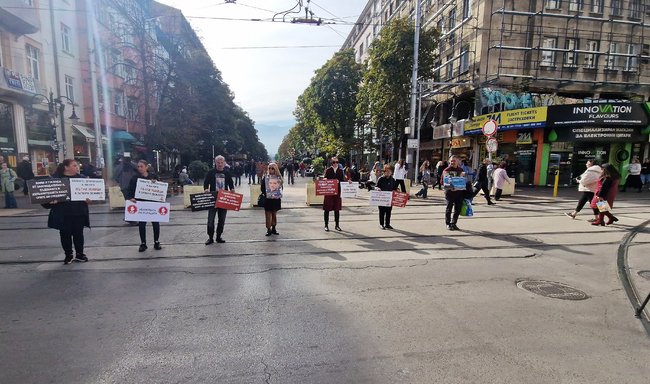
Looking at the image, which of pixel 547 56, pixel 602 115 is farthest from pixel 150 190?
pixel 547 56

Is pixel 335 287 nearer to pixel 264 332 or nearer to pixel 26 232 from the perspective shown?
pixel 264 332

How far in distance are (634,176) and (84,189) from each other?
911 inches

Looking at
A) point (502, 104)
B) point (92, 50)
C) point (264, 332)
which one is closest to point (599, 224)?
point (264, 332)

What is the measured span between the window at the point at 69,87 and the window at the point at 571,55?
32.5 m

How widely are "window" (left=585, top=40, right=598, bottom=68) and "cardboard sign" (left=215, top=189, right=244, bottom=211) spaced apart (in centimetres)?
2544

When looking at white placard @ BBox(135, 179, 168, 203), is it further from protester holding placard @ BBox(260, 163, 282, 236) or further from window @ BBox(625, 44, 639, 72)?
window @ BBox(625, 44, 639, 72)

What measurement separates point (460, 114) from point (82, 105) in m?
27.4

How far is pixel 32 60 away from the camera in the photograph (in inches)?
805

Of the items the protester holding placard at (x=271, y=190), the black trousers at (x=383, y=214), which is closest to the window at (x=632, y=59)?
the black trousers at (x=383, y=214)

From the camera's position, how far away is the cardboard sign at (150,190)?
6.56 m

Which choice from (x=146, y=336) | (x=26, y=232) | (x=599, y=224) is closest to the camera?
(x=146, y=336)

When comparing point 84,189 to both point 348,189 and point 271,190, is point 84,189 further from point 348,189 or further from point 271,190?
point 348,189

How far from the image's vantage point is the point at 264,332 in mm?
3535

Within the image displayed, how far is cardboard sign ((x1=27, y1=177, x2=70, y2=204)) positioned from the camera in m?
5.43
